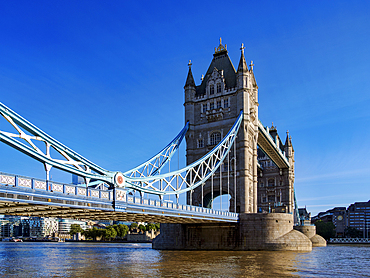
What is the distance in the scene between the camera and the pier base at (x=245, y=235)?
43.5m

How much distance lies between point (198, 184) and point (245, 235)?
8419 mm

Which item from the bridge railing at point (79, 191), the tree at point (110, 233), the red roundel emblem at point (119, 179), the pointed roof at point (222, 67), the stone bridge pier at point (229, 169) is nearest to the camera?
the bridge railing at point (79, 191)

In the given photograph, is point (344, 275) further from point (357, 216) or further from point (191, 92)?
point (357, 216)

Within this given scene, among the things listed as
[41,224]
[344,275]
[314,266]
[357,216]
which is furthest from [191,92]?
[41,224]

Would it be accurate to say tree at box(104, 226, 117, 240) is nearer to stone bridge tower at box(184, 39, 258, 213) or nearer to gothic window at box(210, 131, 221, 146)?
stone bridge tower at box(184, 39, 258, 213)

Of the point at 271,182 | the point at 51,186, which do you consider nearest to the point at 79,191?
the point at 51,186

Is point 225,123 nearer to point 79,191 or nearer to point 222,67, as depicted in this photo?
point 222,67

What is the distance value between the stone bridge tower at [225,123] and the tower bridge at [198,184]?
0.12 m

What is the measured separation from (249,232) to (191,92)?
68.5 ft

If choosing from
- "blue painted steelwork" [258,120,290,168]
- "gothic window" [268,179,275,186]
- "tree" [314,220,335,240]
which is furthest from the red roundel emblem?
"tree" [314,220,335,240]

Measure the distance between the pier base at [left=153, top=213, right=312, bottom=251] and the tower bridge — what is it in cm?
10

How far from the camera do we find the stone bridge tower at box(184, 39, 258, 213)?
166 feet

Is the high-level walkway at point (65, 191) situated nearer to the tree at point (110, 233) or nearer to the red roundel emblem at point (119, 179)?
the red roundel emblem at point (119, 179)

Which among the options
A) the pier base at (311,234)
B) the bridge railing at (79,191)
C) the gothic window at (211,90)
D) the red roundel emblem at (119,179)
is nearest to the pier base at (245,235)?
the bridge railing at (79,191)
